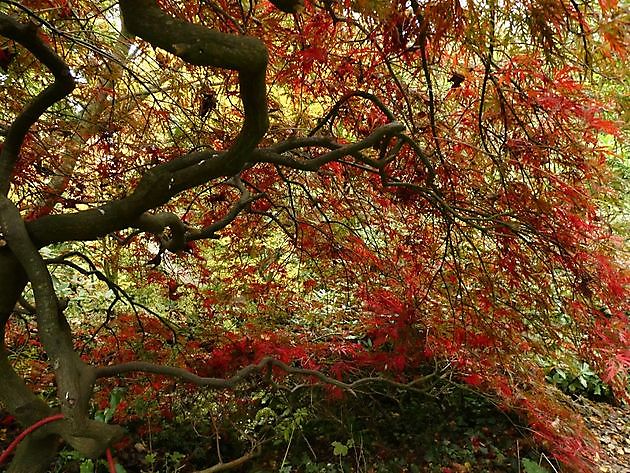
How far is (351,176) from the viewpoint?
2.92 meters

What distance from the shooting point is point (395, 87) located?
8.75 feet

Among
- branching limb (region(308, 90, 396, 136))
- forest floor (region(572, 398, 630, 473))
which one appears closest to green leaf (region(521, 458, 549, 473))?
forest floor (region(572, 398, 630, 473))

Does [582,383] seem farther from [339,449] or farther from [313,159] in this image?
[313,159]

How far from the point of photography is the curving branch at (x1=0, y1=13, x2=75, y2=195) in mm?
1316

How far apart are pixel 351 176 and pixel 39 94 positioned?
178 cm

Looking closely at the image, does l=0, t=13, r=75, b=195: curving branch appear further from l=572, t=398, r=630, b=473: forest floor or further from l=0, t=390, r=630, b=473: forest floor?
l=572, t=398, r=630, b=473: forest floor

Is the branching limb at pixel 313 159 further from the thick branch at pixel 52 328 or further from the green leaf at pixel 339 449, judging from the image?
the green leaf at pixel 339 449

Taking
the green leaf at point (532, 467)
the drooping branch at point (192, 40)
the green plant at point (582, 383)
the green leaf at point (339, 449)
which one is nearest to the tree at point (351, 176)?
the drooping branch at point (192, 40)

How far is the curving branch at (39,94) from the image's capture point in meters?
1.32

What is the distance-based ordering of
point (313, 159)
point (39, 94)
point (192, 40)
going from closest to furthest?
point (192, 40)
point (39, 94)
point (313, 159)

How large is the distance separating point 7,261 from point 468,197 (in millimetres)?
2077

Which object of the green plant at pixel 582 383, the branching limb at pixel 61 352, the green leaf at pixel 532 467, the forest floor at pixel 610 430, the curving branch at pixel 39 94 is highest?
the curving branch at pixel 39 94

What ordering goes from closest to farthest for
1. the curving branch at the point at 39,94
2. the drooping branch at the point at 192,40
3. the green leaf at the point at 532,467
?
the drooping branch at the point at 192,40, the curving branch at the point at 39,94, the green leaf at the point at 532,467

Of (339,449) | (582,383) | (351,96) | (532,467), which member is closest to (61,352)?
(351,96)
